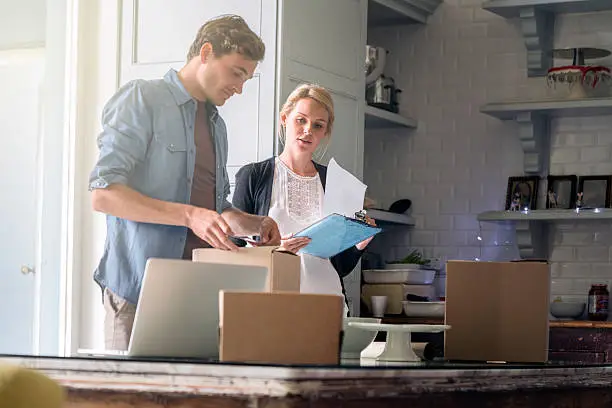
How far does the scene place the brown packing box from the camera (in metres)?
2.63

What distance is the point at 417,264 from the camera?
5.70m

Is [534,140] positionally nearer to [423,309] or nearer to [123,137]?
[423,309]

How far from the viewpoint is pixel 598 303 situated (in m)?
5.36

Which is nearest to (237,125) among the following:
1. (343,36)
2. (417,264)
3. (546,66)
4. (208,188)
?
(208,188)

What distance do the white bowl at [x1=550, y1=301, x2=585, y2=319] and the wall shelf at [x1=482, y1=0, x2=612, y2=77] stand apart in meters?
1.24

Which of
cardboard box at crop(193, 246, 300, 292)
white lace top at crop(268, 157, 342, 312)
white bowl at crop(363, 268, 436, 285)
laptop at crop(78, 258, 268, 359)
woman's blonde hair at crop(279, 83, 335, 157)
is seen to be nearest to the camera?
laptop at crop(78, 258, 268, 359)

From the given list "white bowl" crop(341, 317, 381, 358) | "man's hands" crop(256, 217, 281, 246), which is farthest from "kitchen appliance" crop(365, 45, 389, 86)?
"white bowl" crop(341, 317, 381, 358)

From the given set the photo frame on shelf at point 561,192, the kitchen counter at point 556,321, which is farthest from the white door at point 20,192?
the photo frame on shelf at point 561,192

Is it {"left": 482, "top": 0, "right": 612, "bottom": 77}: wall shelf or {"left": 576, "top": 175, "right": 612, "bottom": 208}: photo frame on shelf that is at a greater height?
{"left": 482, "top": 0, "right": 612, "bottom": 77}: wall shelf

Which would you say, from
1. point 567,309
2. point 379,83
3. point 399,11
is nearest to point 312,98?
point 379,83

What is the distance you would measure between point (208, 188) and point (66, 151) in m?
0.98

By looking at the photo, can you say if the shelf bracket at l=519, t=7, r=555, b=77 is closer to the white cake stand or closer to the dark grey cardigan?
A: the dark grey cardigan

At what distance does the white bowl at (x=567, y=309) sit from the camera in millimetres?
5344

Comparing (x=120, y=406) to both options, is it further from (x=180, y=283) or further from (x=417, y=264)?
(x=417, y=264)
